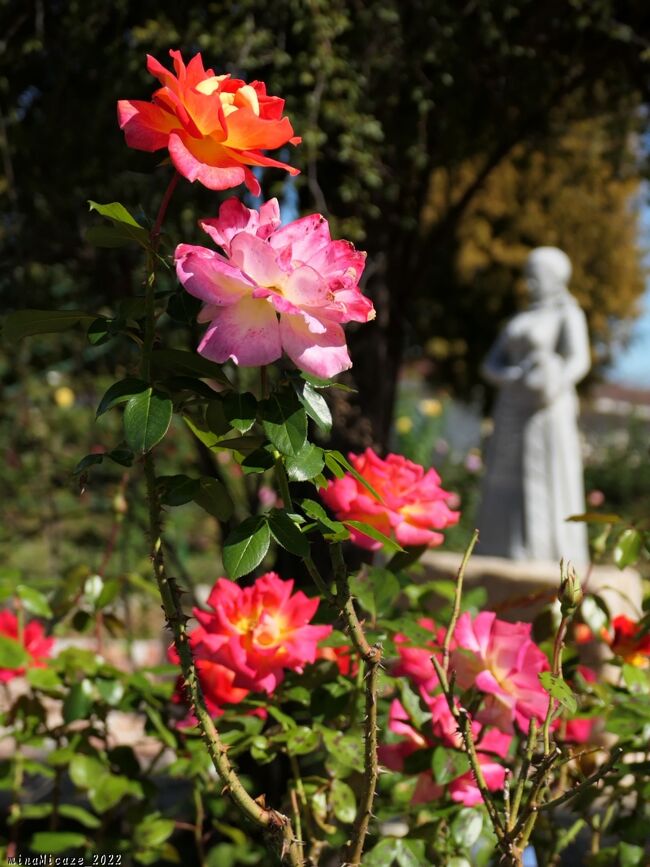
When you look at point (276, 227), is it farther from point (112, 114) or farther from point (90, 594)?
point (112, 114)

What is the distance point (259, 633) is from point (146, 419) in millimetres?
414

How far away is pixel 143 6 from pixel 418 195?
1.01m

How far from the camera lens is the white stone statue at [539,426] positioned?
437 cm

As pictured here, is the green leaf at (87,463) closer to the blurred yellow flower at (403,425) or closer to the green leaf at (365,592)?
the green leaf at (365,592)

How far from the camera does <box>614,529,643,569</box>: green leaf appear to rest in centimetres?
118

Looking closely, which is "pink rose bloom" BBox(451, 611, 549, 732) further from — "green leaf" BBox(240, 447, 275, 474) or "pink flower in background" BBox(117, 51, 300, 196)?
"pink flower in background" BBox(117, 51, 300, 196)

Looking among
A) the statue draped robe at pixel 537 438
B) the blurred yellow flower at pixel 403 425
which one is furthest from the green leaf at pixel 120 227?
the blurred yellow flower at pixel 403 425

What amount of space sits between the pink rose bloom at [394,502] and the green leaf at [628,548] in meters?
0.20

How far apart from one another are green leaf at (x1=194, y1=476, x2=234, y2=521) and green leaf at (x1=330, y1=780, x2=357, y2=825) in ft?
1.57

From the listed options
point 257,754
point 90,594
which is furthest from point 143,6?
point 257,754

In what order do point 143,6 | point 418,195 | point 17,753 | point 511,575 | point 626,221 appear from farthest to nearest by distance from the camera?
point 626,221
point 511,575
point 418,195
point 143,6
point 17,753

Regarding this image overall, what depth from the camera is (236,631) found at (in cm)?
109

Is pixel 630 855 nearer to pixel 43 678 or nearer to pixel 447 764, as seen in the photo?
pixel 447 764

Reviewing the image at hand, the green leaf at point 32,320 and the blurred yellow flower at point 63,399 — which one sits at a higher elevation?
the green leaf at point 32,320
